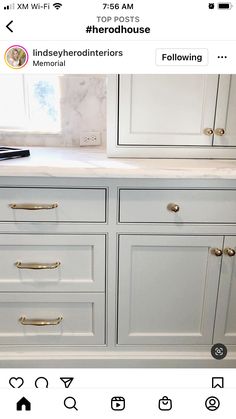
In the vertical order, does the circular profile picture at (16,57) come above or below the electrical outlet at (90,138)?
above

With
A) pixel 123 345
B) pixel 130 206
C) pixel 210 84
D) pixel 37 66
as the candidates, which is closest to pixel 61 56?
pixel 37 66

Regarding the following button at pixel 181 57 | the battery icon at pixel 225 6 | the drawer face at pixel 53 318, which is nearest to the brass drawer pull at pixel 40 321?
the drawer face at pixel 53 318

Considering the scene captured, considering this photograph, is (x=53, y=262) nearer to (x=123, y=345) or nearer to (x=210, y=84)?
(x=123, y=345)

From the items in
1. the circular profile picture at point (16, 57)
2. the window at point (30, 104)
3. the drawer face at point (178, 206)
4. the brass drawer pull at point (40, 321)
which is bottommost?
the brass drawer pull at point (40, 321)

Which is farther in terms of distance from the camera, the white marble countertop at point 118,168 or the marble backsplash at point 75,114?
the marble backsplash at point 75,114

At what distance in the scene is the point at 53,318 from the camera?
1.32 meters

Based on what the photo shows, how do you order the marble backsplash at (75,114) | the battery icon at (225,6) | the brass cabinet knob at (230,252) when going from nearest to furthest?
the battery icon at (225,6)
the brass cabinet knob at (230,252)
the marble backsplash at (75,114)

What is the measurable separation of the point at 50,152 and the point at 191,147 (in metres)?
0.57

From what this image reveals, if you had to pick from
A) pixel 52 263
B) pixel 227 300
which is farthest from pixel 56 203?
pixel 227 300

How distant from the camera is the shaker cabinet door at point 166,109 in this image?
123 cm

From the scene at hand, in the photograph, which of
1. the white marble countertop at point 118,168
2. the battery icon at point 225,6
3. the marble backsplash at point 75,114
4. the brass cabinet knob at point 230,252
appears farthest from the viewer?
the marble backsplash at point 75,114
